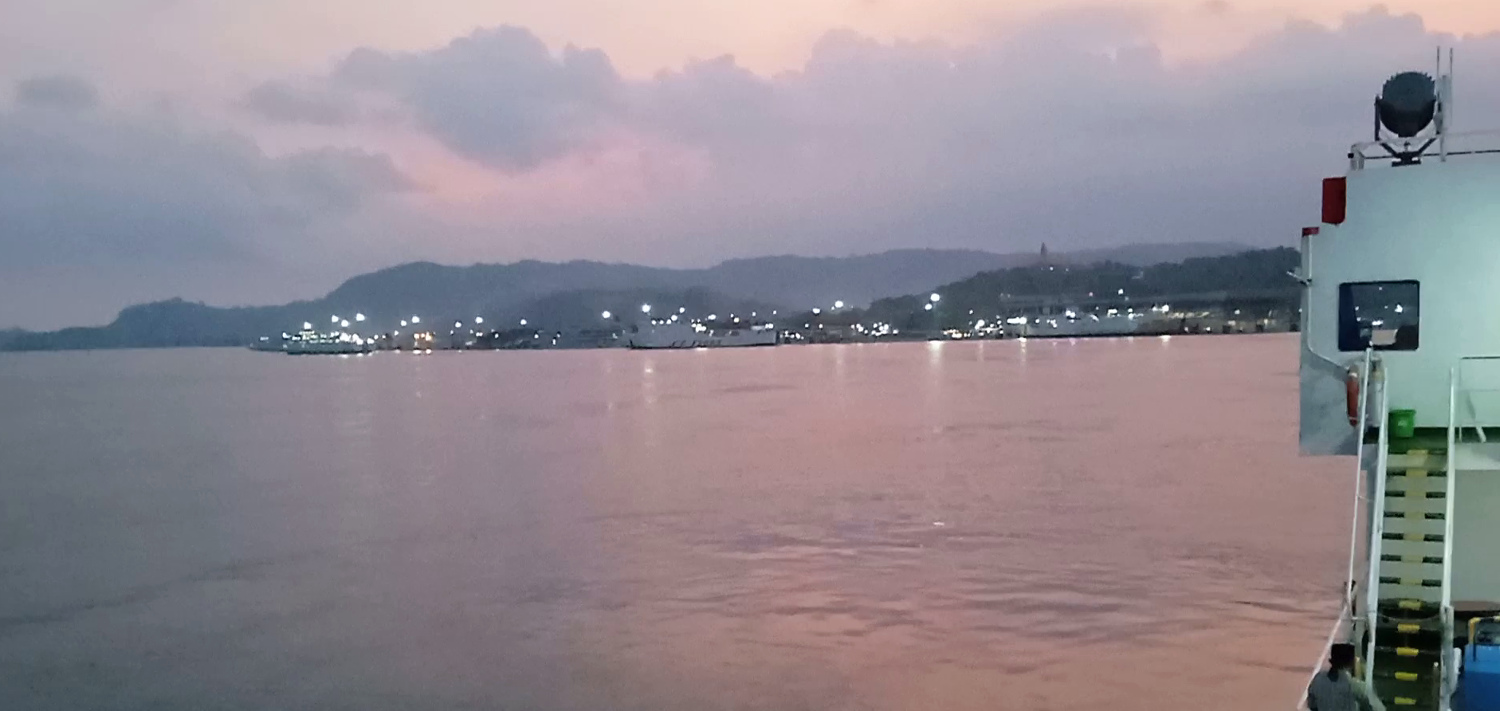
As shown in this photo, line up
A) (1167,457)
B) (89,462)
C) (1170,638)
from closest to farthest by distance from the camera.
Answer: (1170,638) < (1167,457) < (89,462)

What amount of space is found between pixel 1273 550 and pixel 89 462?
37.9m

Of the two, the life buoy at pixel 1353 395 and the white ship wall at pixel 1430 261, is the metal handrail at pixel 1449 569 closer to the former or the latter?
the white ship wall at pixel 1430 261

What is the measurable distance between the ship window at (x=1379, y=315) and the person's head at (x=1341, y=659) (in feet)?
7.50

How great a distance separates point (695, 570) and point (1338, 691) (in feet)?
38.5

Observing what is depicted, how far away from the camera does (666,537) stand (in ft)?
68.2

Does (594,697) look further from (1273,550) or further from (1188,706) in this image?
(1273,550)

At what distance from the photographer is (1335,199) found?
28.3 feet

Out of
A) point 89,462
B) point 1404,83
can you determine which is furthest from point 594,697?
point 89,462

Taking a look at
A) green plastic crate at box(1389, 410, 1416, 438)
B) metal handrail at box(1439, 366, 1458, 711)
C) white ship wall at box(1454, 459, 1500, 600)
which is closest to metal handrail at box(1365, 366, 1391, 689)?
metal handrail at box(1439, 366, 1458, 711)

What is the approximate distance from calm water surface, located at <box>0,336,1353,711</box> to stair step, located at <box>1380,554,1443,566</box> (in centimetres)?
378

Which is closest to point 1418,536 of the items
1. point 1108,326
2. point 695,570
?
point 695,570

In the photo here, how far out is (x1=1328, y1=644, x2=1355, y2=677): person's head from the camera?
266 inches

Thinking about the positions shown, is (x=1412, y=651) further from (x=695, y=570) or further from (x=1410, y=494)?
(x=695, y=570)

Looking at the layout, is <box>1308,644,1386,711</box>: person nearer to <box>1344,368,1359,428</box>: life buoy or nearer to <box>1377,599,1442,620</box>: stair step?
<box>1377,599,1442,620</box>: stair step
